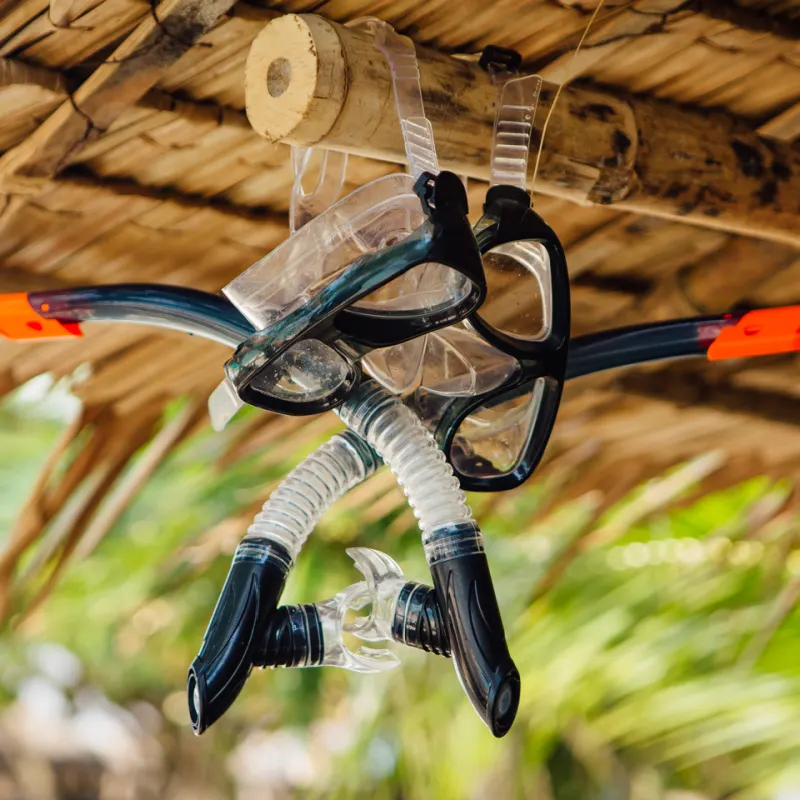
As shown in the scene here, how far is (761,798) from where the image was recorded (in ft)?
9.64

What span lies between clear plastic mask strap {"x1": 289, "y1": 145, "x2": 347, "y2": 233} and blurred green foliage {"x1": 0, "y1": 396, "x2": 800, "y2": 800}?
160cm

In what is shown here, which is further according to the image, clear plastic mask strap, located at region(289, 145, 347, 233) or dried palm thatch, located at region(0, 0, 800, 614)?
dried palm thatch, located at region(0, 0, 800, 614)

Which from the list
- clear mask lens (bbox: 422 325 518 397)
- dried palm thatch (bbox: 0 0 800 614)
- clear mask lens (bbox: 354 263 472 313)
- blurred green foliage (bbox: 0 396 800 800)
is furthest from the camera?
blurred green foliage (bbox: 0 396 800 800)

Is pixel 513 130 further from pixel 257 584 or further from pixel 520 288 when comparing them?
pixel 257 584

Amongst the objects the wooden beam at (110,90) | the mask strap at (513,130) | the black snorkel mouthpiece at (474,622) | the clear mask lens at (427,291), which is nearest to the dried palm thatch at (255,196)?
the wooden beam at (110,90)

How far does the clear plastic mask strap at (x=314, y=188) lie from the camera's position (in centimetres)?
79

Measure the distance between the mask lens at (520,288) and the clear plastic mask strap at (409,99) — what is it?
0.08 meters

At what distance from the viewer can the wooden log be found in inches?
26.8

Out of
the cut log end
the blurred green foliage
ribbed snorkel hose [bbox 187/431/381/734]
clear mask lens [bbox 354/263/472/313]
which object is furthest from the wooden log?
the blurred green foliage

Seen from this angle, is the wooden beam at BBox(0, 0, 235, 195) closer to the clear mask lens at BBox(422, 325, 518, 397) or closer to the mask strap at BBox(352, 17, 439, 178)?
the mask strap at BBox(352, 17, 439, 178)

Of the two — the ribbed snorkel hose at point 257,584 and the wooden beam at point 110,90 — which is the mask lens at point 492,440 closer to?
the ribbed snorkel hose at point 257,584

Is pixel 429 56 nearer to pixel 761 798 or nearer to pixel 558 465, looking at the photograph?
pixel 558 465

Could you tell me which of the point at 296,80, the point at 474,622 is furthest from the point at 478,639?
the point at 296,80

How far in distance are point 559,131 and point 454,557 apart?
37 cm
